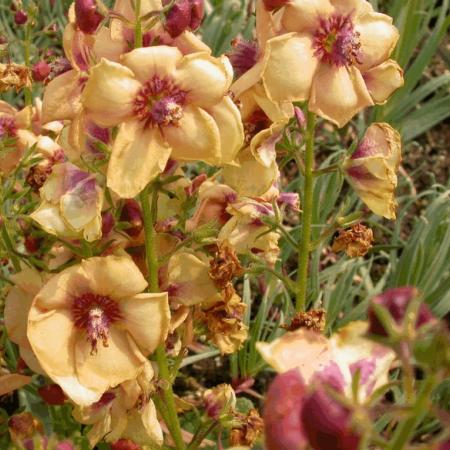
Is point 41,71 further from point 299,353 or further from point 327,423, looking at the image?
point 327,423

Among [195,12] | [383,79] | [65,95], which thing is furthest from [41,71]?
[383,79]

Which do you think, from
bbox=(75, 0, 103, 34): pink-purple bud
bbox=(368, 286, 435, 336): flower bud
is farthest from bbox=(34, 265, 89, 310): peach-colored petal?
bbox=(368, 286, 435, 336): flower bud

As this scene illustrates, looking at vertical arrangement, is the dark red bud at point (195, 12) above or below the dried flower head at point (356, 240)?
above

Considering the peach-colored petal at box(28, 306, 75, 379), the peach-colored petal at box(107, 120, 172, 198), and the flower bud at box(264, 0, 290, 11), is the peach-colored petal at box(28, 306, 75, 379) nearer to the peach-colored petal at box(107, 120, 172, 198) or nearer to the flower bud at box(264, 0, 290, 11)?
the peach-colored petal at box(107, 120, 172, 198)

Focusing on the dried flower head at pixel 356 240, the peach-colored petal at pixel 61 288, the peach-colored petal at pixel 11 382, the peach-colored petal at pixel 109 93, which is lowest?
the peach-colored petal at pixel 11 382

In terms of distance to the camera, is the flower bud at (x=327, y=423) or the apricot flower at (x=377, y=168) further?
the apricot flower at (x=377, y=168)

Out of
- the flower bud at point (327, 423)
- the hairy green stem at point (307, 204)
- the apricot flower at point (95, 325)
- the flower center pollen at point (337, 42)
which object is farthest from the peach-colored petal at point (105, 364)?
the flower bud at point (327, 423)

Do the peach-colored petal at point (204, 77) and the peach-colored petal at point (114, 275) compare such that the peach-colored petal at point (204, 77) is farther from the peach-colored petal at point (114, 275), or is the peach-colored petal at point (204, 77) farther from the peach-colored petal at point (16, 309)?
the peach-colored petal at point (16, 309)
